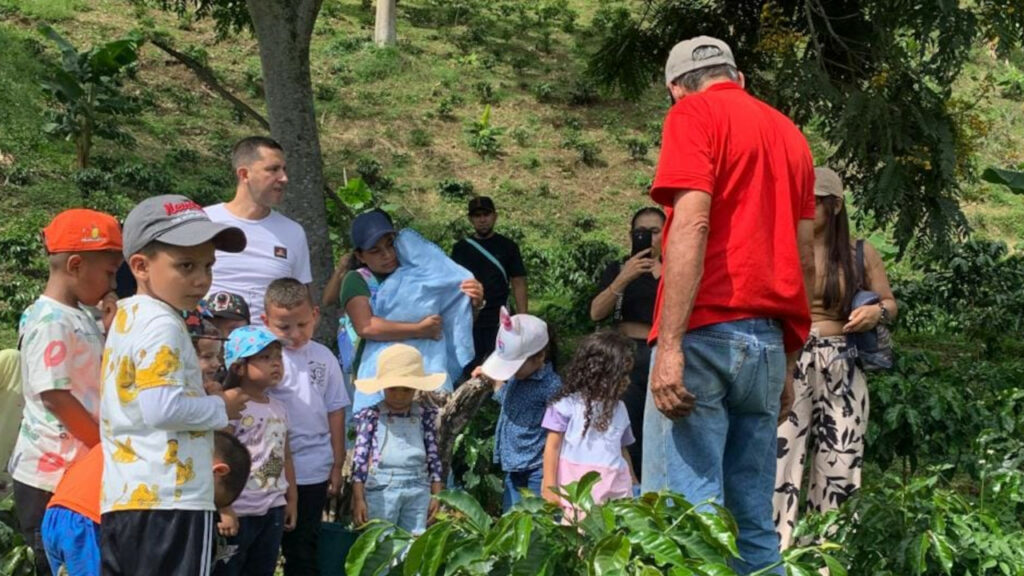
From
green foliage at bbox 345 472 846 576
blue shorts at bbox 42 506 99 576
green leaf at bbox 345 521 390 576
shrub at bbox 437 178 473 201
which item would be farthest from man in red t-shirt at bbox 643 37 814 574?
shrub at bbox 437 178 473 201

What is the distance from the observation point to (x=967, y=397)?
618cm

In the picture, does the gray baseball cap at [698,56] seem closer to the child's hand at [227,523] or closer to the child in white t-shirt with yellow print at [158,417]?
the child in white t-shirt with yellow print at [158,417]

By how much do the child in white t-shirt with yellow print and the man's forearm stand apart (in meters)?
1.24

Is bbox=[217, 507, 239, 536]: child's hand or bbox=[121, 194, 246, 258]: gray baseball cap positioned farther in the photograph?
bbox=[217, 507, 239, 536]: child's hand

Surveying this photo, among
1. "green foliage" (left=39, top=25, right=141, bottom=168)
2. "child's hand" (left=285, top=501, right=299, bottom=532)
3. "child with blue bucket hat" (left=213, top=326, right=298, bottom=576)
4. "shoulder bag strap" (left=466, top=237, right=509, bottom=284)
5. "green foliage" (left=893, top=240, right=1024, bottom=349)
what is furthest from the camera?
"green foliage" (left=39, top=25, right=141, bottom=168)

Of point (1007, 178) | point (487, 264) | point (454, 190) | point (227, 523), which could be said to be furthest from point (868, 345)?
point (454, 190)

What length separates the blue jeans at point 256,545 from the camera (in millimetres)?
3922

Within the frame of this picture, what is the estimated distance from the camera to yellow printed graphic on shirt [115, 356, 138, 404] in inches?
122

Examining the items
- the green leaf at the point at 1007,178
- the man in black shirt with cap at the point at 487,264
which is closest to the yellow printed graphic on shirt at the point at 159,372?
the man in black shirt with cap at the point at 487,264

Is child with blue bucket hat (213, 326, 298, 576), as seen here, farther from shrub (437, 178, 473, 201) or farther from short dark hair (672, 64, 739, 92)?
shrub (437, 178, 473, 201)

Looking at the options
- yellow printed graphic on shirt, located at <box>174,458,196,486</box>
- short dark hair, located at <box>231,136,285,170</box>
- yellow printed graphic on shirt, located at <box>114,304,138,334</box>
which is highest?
short dark hair, located at <box>231,136,285,170</box>

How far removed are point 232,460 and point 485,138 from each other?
1776 centimetres

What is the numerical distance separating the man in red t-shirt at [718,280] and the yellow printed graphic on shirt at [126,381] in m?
1.41

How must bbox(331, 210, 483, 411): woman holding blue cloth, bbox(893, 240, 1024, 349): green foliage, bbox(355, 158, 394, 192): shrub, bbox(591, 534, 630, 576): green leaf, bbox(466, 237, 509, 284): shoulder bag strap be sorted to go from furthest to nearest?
bbox(355, 158, 394, 192): shrub < bbox(893, 240, 1024, 349): green foliage < bbox(466, 237, 509, 284): shoulder bag strap < bbox(331, 210, 483, 411): woman holding blue cloth < bbox(591, 534, 630, 576): green leaf
